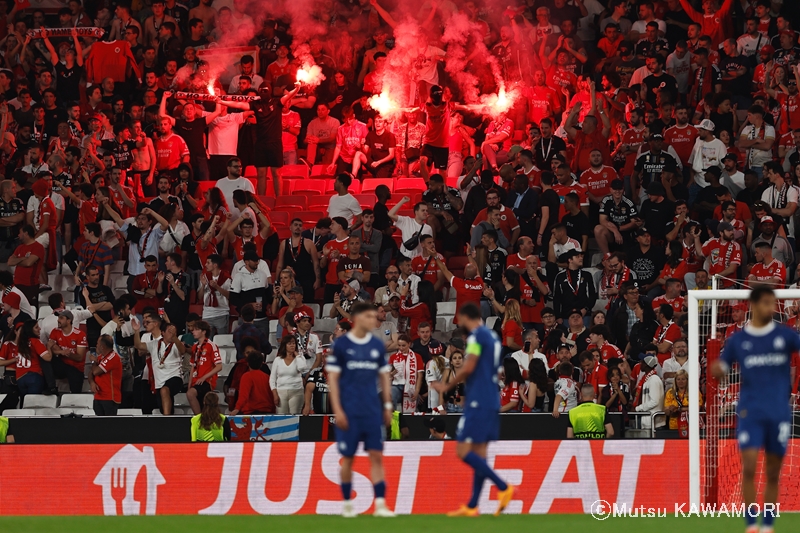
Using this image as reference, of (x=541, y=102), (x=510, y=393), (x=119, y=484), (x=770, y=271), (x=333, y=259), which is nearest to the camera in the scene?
(x=119, y=484)

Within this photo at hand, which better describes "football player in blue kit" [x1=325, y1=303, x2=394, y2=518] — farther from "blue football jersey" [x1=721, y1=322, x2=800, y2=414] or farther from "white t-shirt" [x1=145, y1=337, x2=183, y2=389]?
"white t-shirt" [x1=145, y1=337, x2=183, y2=389]

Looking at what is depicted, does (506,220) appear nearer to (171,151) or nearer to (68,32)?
(171,151)

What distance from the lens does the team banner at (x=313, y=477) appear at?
44.2 feet

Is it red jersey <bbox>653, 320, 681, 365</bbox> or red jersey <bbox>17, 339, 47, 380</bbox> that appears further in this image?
red jersey <bbox>17, 339, 47, 380</bbox>

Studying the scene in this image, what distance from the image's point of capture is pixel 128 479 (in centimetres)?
1375

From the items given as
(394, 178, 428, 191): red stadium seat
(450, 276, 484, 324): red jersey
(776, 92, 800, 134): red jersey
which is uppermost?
(776, 92, 800, 134): red jersey

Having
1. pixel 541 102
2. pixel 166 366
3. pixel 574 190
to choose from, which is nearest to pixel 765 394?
pixel 166 366

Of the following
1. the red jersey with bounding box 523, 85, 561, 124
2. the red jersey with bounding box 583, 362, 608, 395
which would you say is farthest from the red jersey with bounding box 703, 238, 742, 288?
the red jersey with bounding box 523, 85, 561, 124

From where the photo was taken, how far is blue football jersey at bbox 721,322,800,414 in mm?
8211

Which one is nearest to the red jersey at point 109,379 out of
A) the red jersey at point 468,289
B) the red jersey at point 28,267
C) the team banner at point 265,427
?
the team banner at point 265,427

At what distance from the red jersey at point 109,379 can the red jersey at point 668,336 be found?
24.5 ft

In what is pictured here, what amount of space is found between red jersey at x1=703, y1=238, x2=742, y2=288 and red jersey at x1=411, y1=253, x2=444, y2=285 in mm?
3965

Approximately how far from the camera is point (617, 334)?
56.2 ft

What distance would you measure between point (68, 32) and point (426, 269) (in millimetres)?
9782
